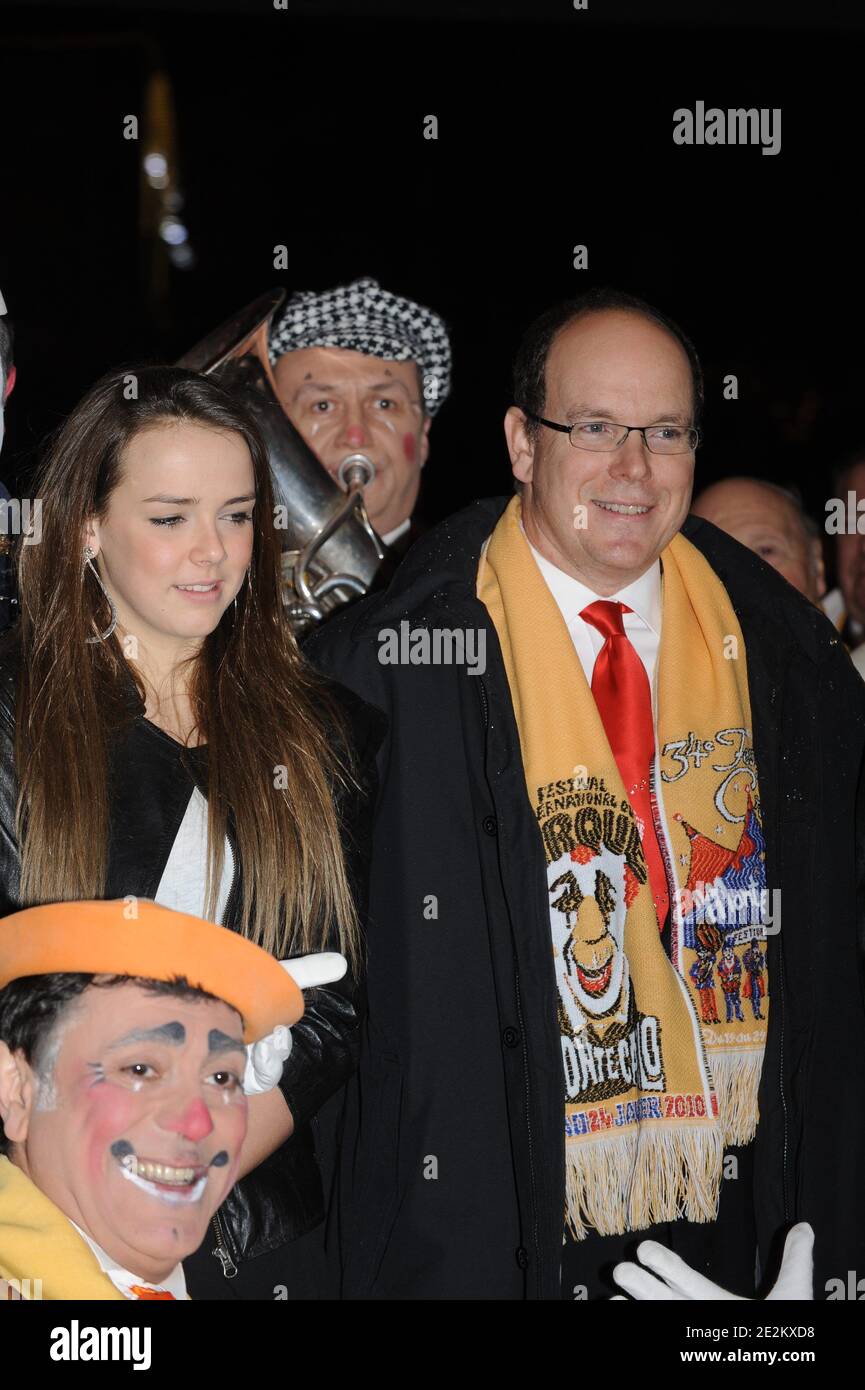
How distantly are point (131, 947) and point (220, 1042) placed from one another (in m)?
0.18

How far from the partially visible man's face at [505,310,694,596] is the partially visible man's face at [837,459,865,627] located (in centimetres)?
159

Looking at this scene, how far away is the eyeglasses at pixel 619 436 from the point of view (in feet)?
10.1

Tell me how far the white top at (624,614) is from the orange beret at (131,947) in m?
1.24

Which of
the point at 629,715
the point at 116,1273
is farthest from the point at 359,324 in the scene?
the point at 116,1273

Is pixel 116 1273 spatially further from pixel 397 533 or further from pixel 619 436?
pixel 397 533

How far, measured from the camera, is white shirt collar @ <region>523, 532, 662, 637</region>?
319 cm

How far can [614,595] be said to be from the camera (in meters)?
3.25

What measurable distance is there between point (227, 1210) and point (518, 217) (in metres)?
5.62

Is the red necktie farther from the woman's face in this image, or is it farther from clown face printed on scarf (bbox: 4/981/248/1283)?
clown face printed on scarf (bbox: 4/981/248/1283)

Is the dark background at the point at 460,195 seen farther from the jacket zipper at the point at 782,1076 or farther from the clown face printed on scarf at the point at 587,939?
the jacket zipper at the point at 782,1076

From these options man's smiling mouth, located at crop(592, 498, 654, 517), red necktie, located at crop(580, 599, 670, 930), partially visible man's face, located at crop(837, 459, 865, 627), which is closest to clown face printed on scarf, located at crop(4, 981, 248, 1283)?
red necktie, located at crop(580, 599, 670, 930)

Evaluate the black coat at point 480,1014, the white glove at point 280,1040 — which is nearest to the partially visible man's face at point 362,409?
the black coat at point 480,1014

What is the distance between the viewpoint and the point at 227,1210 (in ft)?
8.13

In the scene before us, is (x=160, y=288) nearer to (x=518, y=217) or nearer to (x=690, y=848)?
(x=518, y=217)
